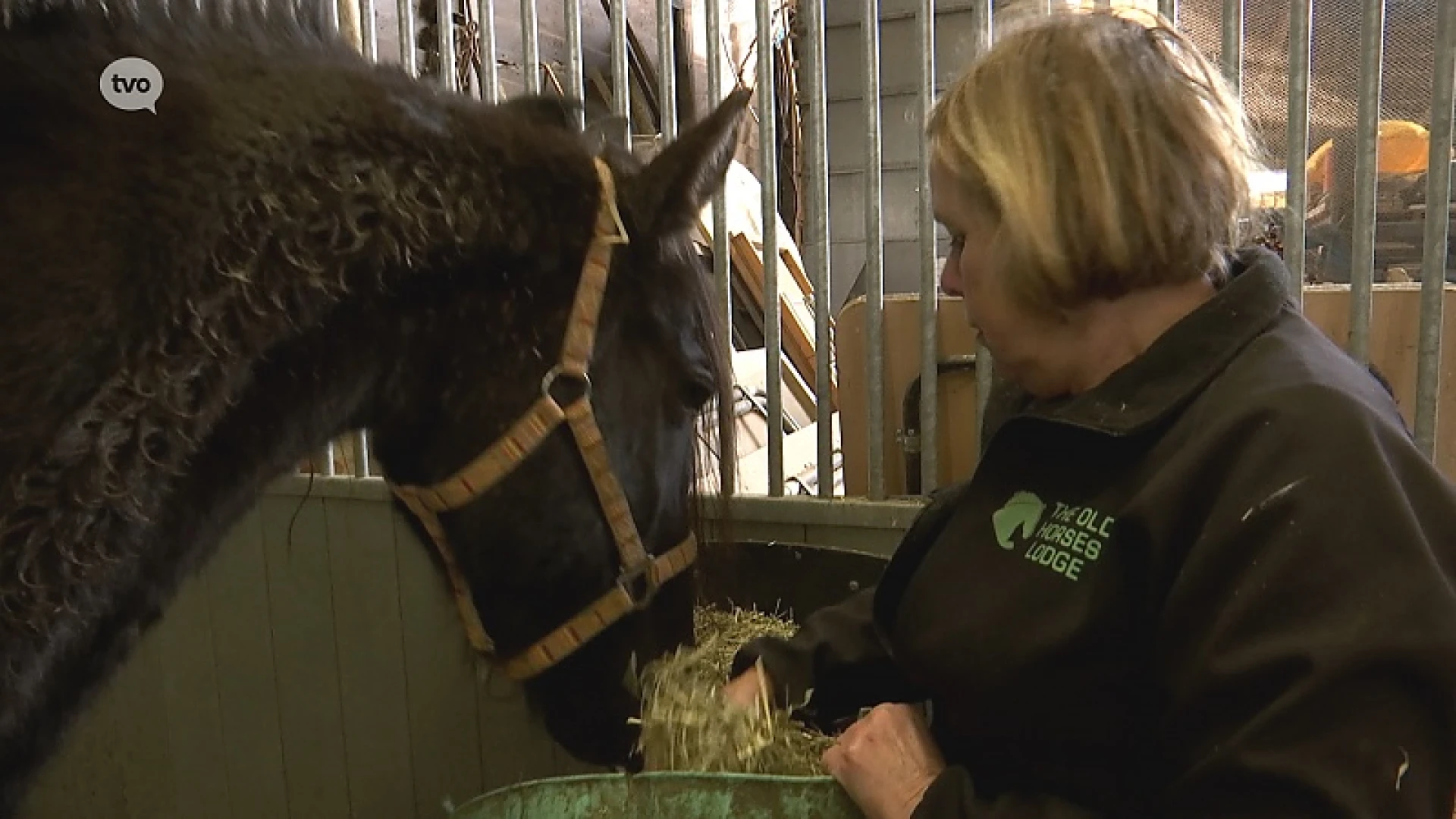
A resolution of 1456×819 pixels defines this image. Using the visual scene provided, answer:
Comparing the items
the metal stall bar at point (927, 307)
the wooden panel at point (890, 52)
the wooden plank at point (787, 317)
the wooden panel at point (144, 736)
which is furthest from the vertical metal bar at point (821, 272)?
the wooden panel at point (890, 52)

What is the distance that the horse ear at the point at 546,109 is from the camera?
1059mm

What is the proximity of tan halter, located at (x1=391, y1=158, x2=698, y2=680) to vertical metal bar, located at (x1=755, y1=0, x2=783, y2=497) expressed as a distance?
0.51 m

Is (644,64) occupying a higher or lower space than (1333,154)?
higher

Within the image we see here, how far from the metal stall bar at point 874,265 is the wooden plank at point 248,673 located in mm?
1261

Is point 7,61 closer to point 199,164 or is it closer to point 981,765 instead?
point 199,164

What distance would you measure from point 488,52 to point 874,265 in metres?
0.75

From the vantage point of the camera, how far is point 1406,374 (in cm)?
134

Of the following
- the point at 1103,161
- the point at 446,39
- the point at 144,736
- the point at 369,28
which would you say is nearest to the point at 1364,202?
the point at 1103,161

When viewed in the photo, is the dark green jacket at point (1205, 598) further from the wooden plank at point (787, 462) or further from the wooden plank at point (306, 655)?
the wooden plank at point (306, 655)

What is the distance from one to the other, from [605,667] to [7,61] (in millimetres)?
795

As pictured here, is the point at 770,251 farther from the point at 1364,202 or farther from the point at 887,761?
the point at 887,761

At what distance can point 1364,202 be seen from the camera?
129cm

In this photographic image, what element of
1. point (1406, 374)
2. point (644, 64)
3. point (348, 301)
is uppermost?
point (644, 64)

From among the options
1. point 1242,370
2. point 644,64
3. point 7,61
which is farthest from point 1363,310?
point 644,64
